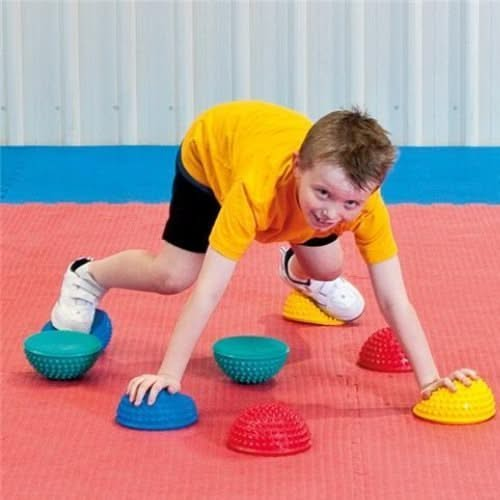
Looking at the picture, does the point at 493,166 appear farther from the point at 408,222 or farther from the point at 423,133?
the point at 408,222

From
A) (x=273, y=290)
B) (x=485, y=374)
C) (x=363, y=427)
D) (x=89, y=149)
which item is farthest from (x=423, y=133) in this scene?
(x=363, y=427)

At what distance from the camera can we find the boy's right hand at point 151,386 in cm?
207

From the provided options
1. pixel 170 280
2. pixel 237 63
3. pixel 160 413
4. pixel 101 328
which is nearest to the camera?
pixel 160 413

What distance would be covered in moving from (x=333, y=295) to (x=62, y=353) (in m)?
0.62

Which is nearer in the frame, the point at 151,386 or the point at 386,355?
the point at 151,386

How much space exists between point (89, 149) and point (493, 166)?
1446mm

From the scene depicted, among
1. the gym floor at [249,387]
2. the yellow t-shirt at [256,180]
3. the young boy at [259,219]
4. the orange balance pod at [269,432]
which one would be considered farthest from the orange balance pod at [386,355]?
the orange balance pod at [269,432]

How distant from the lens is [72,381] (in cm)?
234

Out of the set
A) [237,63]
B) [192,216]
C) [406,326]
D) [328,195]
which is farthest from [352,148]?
[237,63]

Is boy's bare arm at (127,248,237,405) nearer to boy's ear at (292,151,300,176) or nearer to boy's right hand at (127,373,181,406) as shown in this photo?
boy's right hand at (127,373,181,406)

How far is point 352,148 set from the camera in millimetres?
1976

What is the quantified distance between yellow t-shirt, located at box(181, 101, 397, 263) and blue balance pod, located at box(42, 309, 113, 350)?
36cm

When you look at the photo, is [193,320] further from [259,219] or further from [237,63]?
[237,63]

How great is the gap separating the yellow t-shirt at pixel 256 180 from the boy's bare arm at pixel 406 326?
1.2 inches
